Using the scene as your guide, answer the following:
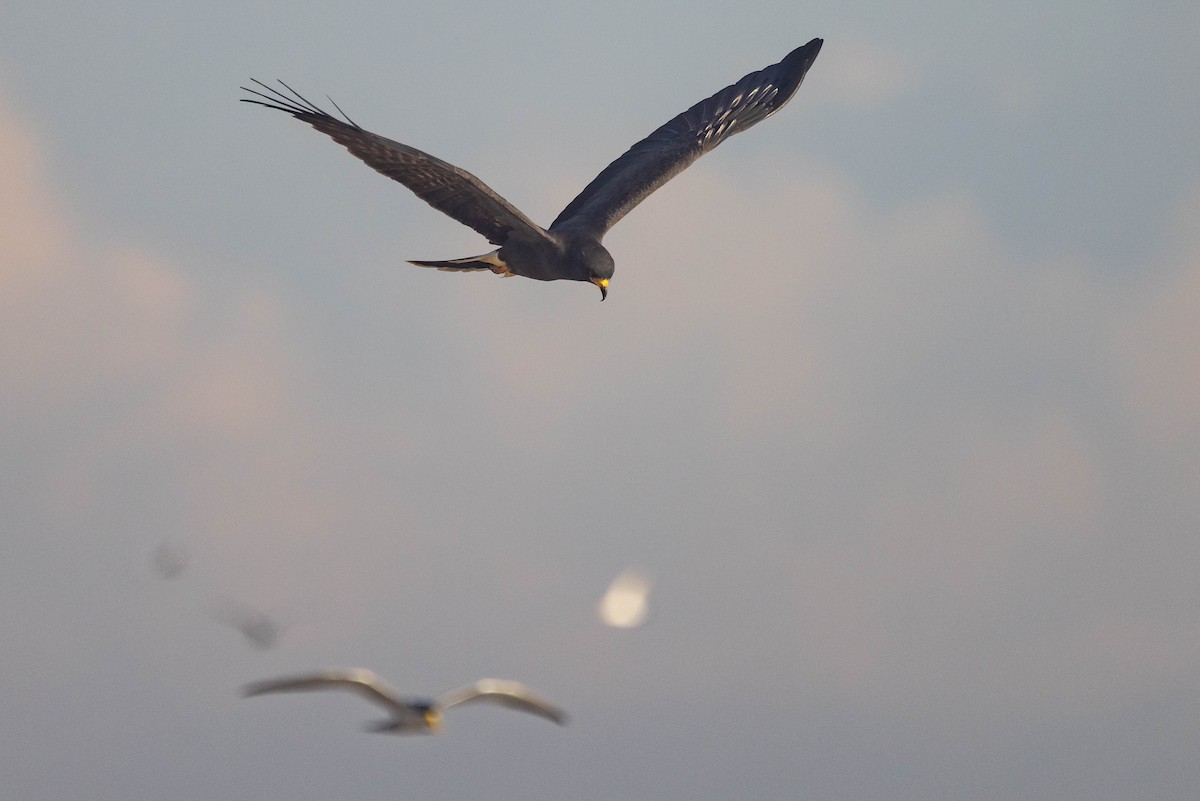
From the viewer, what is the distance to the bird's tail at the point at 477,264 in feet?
70.0

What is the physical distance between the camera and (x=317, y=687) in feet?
41.3

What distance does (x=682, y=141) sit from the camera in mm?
25484

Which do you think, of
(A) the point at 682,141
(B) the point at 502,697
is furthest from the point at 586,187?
(B) the point at 502,697

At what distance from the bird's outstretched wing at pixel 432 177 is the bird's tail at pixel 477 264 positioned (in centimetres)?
30

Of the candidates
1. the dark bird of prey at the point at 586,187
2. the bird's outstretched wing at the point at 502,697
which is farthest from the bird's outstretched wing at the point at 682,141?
the bird's outstretched wing at the point at 502,697

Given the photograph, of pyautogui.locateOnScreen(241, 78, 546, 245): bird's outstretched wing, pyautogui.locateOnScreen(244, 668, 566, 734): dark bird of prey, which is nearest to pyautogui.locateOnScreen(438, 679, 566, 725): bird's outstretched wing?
pyautogui.locateOnScreen(244, 668, 566, 734): dark bird of prey

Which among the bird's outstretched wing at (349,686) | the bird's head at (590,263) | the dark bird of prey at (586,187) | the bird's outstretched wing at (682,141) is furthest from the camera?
the bird's outstretched wing at (682,141)

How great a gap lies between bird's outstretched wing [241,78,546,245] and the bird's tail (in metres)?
0.30

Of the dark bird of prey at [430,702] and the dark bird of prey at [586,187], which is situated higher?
the dark bird of prey at [586,187]

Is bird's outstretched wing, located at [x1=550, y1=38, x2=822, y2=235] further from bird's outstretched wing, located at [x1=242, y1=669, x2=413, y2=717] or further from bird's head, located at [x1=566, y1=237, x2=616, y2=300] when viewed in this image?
bird's outstretched wing, located at [x1=242, y1=669, x2=413, y2=717]

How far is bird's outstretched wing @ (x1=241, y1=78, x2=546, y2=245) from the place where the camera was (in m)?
18.0

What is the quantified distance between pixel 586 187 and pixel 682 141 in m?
2.12

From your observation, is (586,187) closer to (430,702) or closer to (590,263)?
(590,263)

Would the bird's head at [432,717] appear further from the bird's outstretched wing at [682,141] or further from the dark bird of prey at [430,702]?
the bird's outstretched wing at [682,141]
